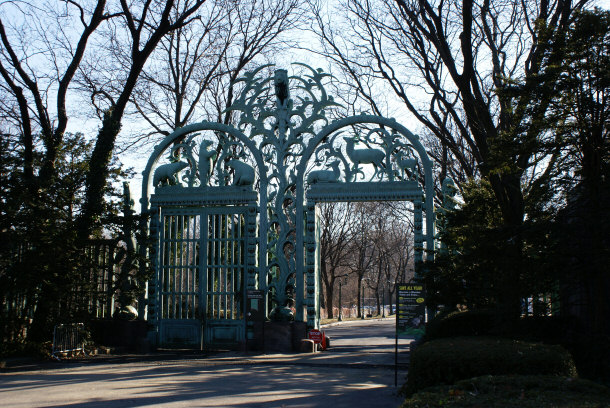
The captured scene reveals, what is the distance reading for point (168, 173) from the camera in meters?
17.2

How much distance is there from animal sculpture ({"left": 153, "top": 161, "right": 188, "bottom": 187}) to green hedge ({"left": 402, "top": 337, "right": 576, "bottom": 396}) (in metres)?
11.1

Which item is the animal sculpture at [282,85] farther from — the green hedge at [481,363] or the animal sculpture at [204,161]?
the green hedge at [481,363]

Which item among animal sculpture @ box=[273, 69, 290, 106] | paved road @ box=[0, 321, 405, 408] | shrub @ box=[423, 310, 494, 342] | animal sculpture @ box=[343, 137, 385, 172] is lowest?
paved road @ box=[0, 321, 405, 408]

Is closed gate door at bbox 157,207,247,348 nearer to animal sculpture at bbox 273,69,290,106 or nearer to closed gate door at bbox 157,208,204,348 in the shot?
closed gate door at bbox 157,208,204,348

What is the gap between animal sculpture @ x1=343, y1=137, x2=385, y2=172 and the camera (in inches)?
638

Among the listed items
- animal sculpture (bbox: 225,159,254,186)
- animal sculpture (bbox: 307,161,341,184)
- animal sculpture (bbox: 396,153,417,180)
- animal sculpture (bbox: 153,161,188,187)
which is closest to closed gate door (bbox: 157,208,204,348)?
animal sculpture (bbox: 153,161,188,187)

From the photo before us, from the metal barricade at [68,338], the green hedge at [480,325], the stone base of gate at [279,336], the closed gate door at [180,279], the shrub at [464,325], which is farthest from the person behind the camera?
the closed gate door at [180,279]

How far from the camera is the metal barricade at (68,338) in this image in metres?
14.3

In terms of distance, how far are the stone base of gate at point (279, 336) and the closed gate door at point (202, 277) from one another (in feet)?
1.65

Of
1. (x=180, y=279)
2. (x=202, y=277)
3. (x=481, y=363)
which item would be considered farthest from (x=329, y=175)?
(x=481, y=363)

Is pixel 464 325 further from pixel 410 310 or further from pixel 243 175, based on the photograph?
pixel 243 175

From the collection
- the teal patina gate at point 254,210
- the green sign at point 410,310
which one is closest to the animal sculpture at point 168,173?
the teal patina gate at point 254,210

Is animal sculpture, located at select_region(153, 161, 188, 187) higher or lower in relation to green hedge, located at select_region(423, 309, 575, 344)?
higher

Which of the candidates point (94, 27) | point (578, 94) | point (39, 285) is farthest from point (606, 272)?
point (94, 27)
